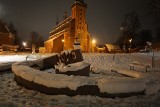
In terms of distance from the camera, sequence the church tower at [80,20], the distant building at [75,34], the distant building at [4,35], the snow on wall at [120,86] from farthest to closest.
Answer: the church tower at [80,20]
the distant building at [75,34]
the distant building at [4,35]
the snow on wall at [120,86]

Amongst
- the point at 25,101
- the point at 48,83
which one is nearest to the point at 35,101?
the point at 25,101

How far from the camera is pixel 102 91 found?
7.25 m

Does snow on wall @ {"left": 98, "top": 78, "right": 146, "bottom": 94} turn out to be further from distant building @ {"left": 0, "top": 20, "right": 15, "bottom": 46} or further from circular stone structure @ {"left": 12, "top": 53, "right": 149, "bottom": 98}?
distant building @ {"left": 0, "top": 20, "right": 15, "bottom": 46}

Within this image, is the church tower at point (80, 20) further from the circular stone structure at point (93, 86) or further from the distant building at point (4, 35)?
the circular stone structure at point (93, 86)

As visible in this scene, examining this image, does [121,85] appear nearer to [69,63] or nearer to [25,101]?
[25,101]

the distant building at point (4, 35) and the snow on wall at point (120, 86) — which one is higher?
the distant building at point (4, 35)

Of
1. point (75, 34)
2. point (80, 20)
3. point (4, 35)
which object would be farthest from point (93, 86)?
point (80, 20)

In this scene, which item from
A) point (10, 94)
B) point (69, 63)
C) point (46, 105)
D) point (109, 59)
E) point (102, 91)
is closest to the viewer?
point (46, 105)

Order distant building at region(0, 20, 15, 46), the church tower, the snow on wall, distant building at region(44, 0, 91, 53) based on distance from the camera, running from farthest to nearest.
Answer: the church tower → distant building at region(44, 0, 91, 53) → distant building at region(0, 20, 15, 46) → the snow on wall

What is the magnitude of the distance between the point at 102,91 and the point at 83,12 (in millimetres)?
Result: 54781

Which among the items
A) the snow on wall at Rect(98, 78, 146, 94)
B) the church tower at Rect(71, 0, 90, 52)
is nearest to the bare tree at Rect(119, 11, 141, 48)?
the church tower at Rect(71, 0, 90, 52)

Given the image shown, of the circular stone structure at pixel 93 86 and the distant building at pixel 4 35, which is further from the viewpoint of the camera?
the distant building at pixel 4 35

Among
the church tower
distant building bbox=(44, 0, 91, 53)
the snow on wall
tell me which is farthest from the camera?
the church tower

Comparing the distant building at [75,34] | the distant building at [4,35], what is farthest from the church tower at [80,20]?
the distant building at [4,35]
